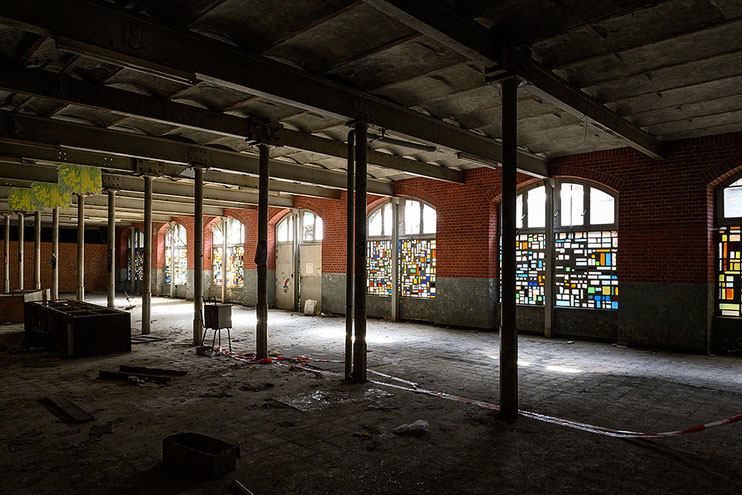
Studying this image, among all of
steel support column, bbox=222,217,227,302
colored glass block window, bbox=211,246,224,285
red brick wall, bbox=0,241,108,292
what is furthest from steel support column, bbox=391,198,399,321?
Answer: red brick wall, bbox=0,241,108,292

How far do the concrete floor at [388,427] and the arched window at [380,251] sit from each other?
5693 millimetres

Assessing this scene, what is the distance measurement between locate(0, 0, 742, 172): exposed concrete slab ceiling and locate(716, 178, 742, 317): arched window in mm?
1405

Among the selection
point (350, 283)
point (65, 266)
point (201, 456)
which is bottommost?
point (201, 456)

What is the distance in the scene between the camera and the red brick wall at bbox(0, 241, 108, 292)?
25609 mm

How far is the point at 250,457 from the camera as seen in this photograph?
4.23 m

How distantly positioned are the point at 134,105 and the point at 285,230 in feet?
37.4

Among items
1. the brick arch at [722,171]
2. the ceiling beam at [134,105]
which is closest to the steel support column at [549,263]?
the brick arch at [722,171]

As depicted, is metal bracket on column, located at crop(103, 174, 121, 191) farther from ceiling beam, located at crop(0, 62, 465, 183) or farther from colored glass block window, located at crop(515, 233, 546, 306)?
colored glass block window, located at crop(515, 233, 546, 306)

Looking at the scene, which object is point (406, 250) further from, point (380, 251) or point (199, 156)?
point (199, 156)

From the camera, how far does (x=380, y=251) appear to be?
14.8 meters

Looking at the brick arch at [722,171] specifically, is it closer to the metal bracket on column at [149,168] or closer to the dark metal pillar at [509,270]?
the dark metal pillar at [509,270]

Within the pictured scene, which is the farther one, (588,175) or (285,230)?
(285,230)

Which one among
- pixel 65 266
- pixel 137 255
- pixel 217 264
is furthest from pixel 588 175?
pixel 65 266

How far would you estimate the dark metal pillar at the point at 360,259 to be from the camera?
6871mm
